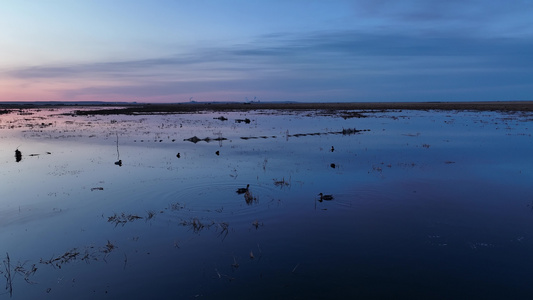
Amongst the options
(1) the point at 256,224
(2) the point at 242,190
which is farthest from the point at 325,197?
(1) the point at 256,224

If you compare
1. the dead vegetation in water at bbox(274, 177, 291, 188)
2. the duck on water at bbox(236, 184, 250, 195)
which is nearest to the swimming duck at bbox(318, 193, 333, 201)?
the dead vegetation in water at bbox(274, 177, 291, 188)

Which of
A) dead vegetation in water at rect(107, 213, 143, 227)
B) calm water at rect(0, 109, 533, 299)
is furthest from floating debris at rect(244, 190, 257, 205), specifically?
dead vegetation in water at rect(107, 213, 143, 227)

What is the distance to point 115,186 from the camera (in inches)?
624

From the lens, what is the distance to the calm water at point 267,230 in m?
7.48

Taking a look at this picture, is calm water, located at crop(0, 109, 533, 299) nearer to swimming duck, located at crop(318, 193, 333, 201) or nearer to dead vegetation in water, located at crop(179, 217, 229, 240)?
dead vegetation in water, located at crop(179, 217, 229, 240)

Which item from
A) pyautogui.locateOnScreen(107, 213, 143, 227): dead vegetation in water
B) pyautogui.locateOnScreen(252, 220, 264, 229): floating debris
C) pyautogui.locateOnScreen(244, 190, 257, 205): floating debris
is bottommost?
pyautogui.locateOnScreen(107, 213, 143, 227): dead vegetation in water

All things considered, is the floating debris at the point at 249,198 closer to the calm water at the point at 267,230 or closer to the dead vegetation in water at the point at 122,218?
the calm water at the point at 267,230

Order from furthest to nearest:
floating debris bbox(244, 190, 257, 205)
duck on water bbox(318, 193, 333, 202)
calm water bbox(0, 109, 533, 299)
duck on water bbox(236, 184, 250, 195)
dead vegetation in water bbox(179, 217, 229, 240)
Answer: duck on water bbox(236, 184, 250, 195), duck on water bbox(318, 193, 333, 202), floating debris bbox(244, 190, 257, 205), dead vegetation in water bbox(179, 217, 229, 240), calm water bbox(0, 109, 533, 299)

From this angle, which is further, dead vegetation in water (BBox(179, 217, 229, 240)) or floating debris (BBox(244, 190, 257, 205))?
floating debris (BBox(244, 190, 257, 205))

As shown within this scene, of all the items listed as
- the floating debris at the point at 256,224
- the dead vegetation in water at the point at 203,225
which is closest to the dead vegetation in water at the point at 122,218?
the dead vegetation in water at the point at 203,225

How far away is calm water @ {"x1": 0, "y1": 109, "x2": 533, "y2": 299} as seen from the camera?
7.48 m

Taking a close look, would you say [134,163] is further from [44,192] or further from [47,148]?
[47,148]

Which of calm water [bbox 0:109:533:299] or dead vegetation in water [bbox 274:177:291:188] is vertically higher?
dead vegetation in water [bbox 274:177:291:188]

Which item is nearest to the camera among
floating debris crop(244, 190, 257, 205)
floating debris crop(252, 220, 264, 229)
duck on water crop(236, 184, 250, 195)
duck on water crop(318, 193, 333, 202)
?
floating debris crop(252, 220, 264, 229)
